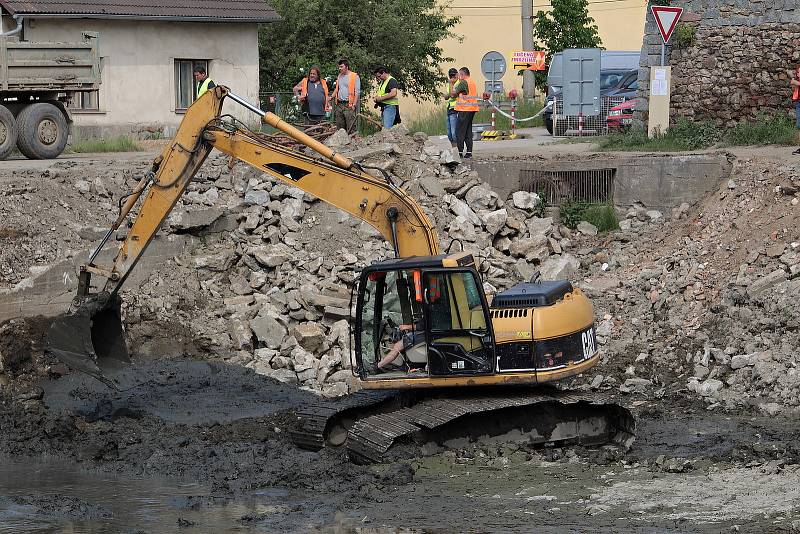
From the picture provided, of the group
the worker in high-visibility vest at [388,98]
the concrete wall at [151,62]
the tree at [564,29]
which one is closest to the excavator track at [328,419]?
the worker in high-visibility vest at [388,98]

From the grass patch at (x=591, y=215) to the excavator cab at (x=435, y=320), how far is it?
25.6 ft

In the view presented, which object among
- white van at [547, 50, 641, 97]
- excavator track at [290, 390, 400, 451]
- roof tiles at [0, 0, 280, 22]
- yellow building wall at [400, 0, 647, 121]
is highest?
yellow building wall at [400, 0, 647, 121]

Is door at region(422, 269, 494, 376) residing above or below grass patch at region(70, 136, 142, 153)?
below

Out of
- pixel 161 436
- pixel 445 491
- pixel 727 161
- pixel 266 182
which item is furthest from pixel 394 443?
pixel 727 161

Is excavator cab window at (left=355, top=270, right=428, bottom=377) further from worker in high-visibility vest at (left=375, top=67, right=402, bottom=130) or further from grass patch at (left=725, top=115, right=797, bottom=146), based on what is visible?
grass patch at (left=725, top=115, right=797, bottom=146)

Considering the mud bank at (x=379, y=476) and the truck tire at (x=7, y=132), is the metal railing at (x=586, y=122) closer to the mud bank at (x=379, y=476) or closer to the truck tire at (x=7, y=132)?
the truck tire at (x=7, y=132)

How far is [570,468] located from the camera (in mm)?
11164

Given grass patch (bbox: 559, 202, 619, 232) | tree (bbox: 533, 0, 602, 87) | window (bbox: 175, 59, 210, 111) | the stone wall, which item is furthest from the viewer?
tree (bbox: 533, 0, 602, 87)

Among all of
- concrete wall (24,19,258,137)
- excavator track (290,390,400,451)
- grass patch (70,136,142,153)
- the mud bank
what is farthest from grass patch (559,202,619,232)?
concrete wall (24,19,258,137)

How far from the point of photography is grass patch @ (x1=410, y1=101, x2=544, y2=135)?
2861 cm

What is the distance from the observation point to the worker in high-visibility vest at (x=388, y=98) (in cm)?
2070

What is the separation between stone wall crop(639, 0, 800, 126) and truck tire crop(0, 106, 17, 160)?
1096cm

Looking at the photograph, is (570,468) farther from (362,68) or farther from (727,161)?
(362,68)

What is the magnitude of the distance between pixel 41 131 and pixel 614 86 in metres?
→ 12.8
